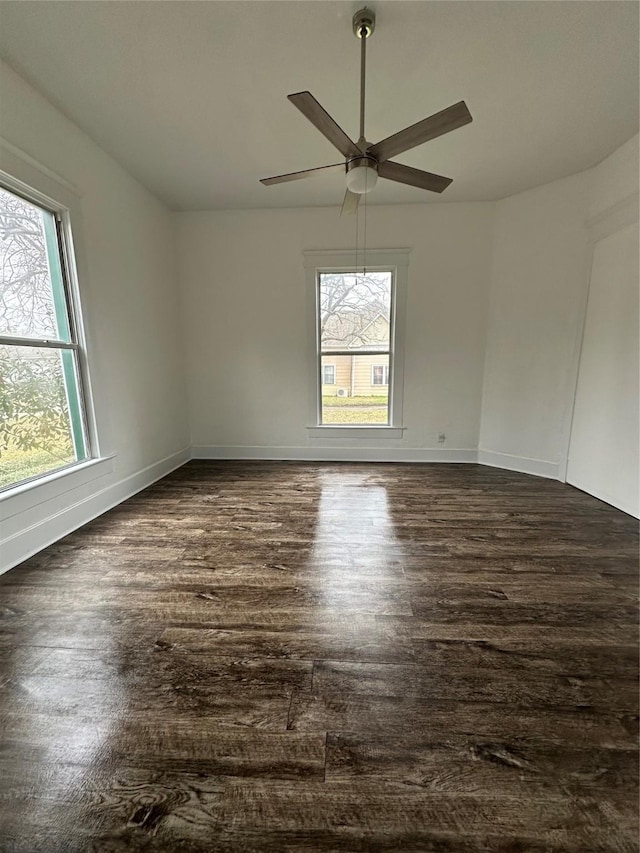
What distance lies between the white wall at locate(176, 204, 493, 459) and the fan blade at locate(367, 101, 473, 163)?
2.23 m

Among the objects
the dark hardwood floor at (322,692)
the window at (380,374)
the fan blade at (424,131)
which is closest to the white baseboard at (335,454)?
the window at (380,374)

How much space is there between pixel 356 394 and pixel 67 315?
2.97 m

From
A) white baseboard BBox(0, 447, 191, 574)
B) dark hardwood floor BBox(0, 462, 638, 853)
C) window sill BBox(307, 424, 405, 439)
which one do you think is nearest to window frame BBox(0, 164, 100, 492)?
white baseboard BBox(0, 447, 191, 574)

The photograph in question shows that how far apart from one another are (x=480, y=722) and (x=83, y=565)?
227 cm

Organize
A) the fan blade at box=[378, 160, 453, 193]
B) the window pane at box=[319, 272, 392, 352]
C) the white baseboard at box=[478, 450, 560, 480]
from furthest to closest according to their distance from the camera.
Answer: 1. the window pane at box=[319, 272, 392, 352]
2. the white baseboard at box=[478, 450, 560, 480]
3. the fan blade at box=[378, 160, 453, 193]

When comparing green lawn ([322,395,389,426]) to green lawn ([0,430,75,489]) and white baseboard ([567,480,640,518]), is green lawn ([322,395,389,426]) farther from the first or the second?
green lawn ([0,430,75,489])

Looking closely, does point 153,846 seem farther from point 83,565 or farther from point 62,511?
point 62,511

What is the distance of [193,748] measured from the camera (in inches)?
43.6

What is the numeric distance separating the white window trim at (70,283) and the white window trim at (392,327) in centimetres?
224

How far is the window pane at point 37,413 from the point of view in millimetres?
2182

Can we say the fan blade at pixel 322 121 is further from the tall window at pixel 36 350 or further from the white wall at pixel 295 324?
the white wall at pixel 295 324

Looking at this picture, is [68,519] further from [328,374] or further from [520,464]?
[520,464]

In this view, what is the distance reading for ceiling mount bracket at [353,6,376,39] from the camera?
1703mm

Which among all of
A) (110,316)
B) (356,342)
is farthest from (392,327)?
(110,316)
